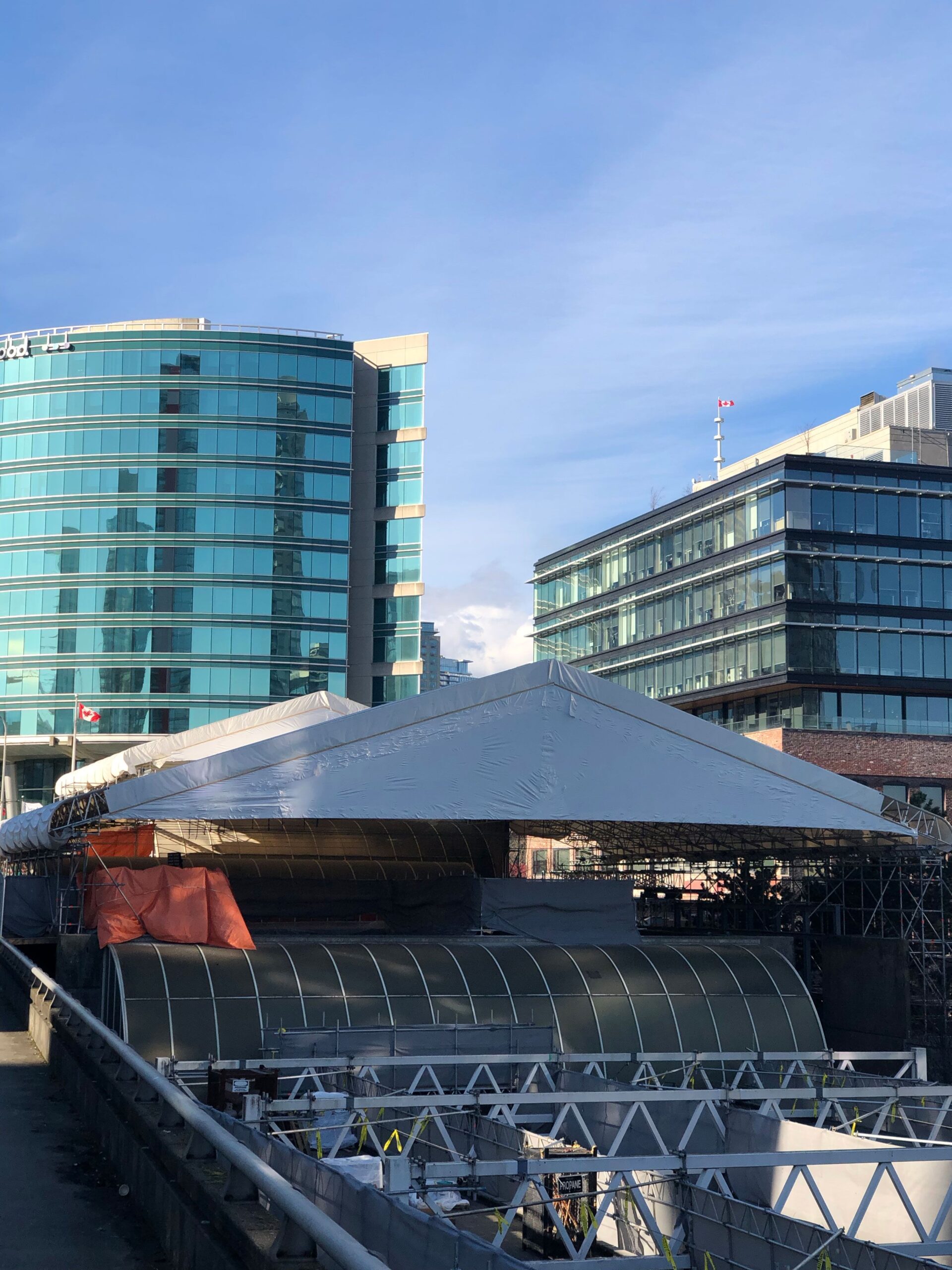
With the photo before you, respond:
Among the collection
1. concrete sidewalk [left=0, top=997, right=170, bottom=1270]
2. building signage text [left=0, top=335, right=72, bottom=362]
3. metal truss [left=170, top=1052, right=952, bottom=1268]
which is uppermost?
building signage text [left=0, top=335, right=72, bottom=362]

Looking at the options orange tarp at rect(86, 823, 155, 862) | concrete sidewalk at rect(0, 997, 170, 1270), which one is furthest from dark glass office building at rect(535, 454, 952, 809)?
concrete sidewalk at rect(0, 997, 170, 1270)

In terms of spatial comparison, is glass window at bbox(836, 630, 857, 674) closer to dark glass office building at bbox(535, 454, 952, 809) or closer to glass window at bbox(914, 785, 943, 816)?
dark glass office building at bbox(535, 454, 952, 809)

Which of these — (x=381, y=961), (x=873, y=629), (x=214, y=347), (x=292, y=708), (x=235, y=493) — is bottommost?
(x=381, y=961)

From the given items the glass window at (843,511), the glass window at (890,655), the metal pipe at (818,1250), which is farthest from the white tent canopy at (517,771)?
the glass window at (843,511)

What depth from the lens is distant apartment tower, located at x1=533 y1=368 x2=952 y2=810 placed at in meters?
78.4

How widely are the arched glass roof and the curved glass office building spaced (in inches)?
2377

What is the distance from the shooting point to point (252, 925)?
153ft

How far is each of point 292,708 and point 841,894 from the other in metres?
25.4

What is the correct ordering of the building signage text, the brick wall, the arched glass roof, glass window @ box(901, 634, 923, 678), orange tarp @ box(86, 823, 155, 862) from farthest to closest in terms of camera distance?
1. the building signage text
2. glass window @ box(901, 634, 923, 678)
3. the brick wall
4. orange tarp @ box(86, 823, 155, 862)
5. the arched glass roof

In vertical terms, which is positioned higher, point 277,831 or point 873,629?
point 873,629

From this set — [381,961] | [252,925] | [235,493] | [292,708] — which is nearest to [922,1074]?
[381,961]

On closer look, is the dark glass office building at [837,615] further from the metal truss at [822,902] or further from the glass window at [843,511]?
the metal truss at [822,902]

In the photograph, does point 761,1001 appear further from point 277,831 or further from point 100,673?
point 100,673

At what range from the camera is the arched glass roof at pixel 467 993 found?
99.6ft
